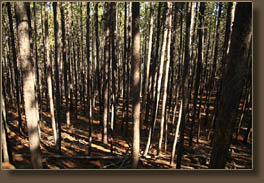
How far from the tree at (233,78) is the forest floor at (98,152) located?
136cm

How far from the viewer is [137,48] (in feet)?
12.3

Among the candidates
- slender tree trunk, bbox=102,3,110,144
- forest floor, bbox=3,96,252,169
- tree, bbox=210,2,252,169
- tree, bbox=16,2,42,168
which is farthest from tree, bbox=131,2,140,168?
slender tree trunk, bbox=102,3,110,144

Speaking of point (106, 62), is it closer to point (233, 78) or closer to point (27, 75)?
point (27, 75)

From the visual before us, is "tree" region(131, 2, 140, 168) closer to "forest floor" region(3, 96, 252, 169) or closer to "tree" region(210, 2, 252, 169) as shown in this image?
"forest floor" region(3, 96, 252, 169)

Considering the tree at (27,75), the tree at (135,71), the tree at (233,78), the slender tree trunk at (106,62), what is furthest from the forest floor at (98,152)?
the tree at (233,78)

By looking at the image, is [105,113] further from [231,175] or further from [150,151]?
[231,175]

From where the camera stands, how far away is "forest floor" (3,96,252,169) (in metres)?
4.87

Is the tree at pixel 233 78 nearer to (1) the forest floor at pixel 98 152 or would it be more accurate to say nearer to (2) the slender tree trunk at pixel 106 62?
(1) the forest floor at pixel 98 152

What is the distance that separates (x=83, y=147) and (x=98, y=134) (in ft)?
5.38

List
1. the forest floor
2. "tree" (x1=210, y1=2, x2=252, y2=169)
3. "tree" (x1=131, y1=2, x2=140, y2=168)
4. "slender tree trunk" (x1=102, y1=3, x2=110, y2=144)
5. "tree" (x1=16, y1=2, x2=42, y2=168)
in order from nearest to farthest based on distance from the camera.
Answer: "tree" (x1=210, y1=2, x2=252, y2=169)
"tree" (x1=16, y1=2, x2=42, y2=168)
"tree" (x1=131, y1=2, x2=140, y2=168)
the forest floor
"slender tree trunk" (x1=102, y1=3, x2=110, y2=144)

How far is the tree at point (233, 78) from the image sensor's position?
2.65 meters

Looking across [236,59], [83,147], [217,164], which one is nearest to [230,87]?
[236,59]

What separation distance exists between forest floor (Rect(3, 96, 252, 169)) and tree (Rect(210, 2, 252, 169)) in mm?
1356

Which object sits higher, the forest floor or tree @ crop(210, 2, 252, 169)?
tree @ crop(210, 2, 252, 169)
